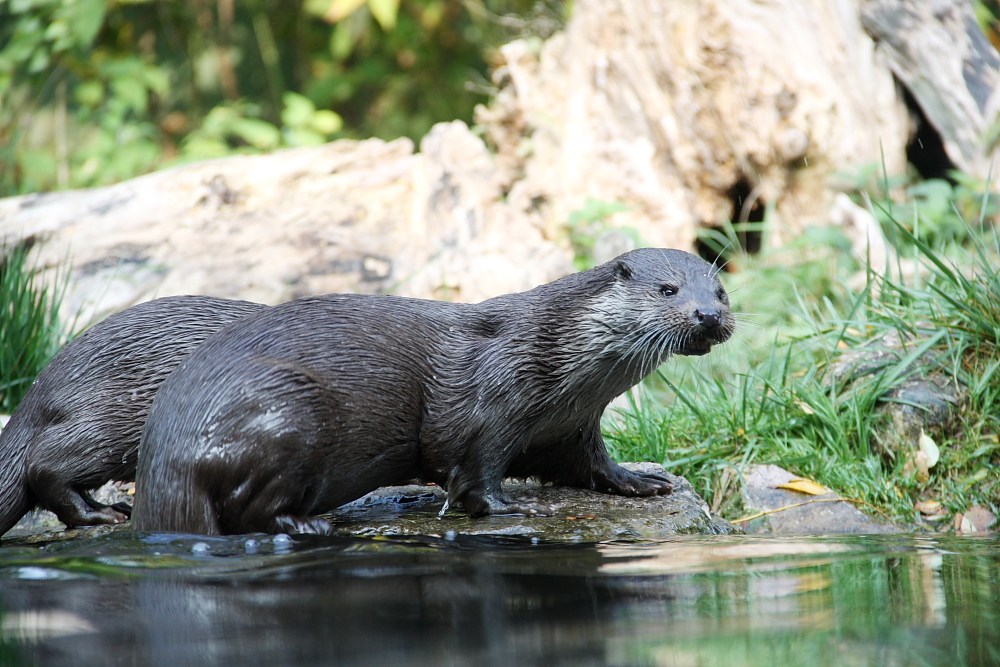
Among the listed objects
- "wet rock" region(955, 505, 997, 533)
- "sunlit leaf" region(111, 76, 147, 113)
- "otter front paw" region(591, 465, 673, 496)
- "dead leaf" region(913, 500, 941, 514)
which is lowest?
"wet rock" region(955, 505, 997, 533)

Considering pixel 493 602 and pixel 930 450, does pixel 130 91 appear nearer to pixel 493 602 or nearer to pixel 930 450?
pixel 930 450

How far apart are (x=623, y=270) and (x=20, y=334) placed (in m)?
2.80

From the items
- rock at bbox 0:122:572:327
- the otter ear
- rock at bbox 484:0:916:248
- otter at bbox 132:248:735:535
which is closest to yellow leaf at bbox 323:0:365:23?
rock at bbox 484:0:916:248

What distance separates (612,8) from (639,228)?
1598 mm

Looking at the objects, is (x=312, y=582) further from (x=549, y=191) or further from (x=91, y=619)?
(x=549, y=191)

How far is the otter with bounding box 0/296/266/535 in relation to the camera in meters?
3.06

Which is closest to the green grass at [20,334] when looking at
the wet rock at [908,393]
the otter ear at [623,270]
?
the otter ear at [623,270]

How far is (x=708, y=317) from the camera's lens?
291cm

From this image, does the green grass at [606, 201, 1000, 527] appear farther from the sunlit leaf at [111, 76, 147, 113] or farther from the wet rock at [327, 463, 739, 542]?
the sunlit leaf at [111, 76, 147, 113]

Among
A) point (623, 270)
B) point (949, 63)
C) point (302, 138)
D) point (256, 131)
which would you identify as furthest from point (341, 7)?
point (623, 270)

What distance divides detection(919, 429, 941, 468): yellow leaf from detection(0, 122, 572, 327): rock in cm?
219

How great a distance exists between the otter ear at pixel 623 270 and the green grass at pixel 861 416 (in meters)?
0.70

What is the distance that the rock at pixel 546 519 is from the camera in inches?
110

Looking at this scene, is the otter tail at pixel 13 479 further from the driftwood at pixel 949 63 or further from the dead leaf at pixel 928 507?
the driftwood at pixel 949 63
